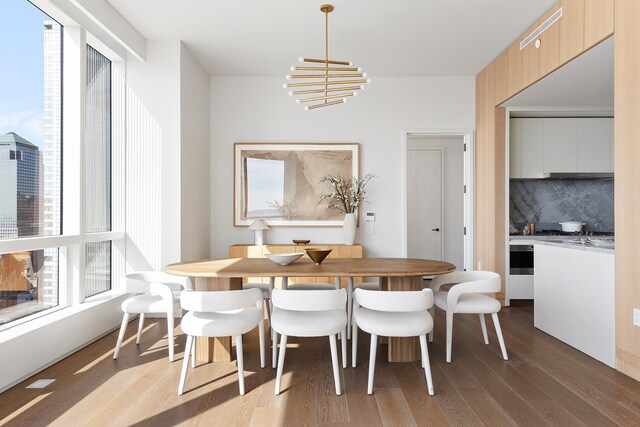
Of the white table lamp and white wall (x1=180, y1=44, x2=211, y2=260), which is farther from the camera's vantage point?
the white table lamp

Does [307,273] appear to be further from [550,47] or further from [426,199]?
[426,199]

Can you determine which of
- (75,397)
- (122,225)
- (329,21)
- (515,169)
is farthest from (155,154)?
(515,169)

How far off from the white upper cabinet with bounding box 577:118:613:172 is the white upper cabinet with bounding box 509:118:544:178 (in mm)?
518

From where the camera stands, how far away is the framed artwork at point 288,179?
559cm

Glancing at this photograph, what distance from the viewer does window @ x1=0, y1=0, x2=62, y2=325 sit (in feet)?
9.66

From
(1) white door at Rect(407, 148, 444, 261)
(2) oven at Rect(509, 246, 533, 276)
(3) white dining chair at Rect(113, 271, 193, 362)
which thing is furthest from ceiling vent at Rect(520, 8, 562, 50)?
(3) white dining chair at Rect(113, 271, 193, 362)

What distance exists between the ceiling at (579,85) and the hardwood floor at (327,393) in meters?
2.47

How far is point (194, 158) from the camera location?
495 centimetres

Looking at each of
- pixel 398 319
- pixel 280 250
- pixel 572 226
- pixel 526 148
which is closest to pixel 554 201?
pixel 572 226

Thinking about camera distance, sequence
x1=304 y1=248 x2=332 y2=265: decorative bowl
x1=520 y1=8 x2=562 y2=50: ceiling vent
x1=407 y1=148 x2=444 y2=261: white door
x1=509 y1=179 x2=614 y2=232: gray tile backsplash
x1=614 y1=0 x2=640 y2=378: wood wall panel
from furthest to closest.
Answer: x1=407 y1=148 x2=444 y2=261: white door
x1=509 y1=179 x2=614 y2=232: gray tile backsplash
x1=520 y1=8 x2=562 y2=50: ceiling vent
x1=304 y1=248 x2=332 y2=265: decorative bowl
x1=614 y1=0 x2=640 y2=378: wood wall panel

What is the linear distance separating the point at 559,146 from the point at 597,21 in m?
2.49

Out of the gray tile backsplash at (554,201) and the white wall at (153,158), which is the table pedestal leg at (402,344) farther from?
the gray tile backsplash at (554,201)

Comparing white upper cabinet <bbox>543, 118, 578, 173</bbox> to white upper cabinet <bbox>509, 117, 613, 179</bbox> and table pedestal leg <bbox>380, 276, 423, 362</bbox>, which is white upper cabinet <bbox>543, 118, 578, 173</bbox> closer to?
white upper cabinet <bbox>509, 117, 613, 179</bbox>

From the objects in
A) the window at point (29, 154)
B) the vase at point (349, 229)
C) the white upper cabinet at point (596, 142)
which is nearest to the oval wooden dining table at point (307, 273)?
the window at point (29, 154)
